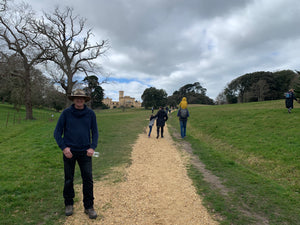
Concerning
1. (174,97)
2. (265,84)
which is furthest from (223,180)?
(174,97)

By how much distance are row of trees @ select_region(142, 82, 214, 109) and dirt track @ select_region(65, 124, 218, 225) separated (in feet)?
189

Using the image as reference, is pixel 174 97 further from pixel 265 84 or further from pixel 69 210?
pixel 69 210

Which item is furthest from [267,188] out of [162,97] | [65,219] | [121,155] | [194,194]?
[162,97]

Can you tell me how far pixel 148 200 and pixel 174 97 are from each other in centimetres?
9798

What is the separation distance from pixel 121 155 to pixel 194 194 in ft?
13.7

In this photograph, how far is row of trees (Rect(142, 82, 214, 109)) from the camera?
A: 77.5 meters

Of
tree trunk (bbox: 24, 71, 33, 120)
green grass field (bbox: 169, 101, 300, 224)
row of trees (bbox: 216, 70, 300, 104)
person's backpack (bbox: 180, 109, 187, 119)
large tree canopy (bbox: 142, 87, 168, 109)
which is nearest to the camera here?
green grass field (bbox: 169, 101, 300, 224)

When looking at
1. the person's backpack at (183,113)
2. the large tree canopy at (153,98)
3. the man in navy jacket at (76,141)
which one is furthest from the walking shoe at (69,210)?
the large tree canopy at (153,98)

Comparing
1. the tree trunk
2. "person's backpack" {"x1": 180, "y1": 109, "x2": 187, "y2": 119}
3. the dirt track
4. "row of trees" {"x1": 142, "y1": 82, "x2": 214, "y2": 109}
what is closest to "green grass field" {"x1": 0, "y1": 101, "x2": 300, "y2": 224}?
the dirt track

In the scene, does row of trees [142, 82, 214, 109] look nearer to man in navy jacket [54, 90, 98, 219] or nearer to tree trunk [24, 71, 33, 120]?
tree trunk [24, 71, 33, 120]

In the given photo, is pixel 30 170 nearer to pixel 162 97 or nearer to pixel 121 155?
pixel 121 155

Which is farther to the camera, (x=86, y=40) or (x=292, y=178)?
(x=86, y=40)

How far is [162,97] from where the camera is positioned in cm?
7912

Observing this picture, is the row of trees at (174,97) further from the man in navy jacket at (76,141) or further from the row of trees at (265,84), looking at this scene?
the man in navy jacket at (76,141)
